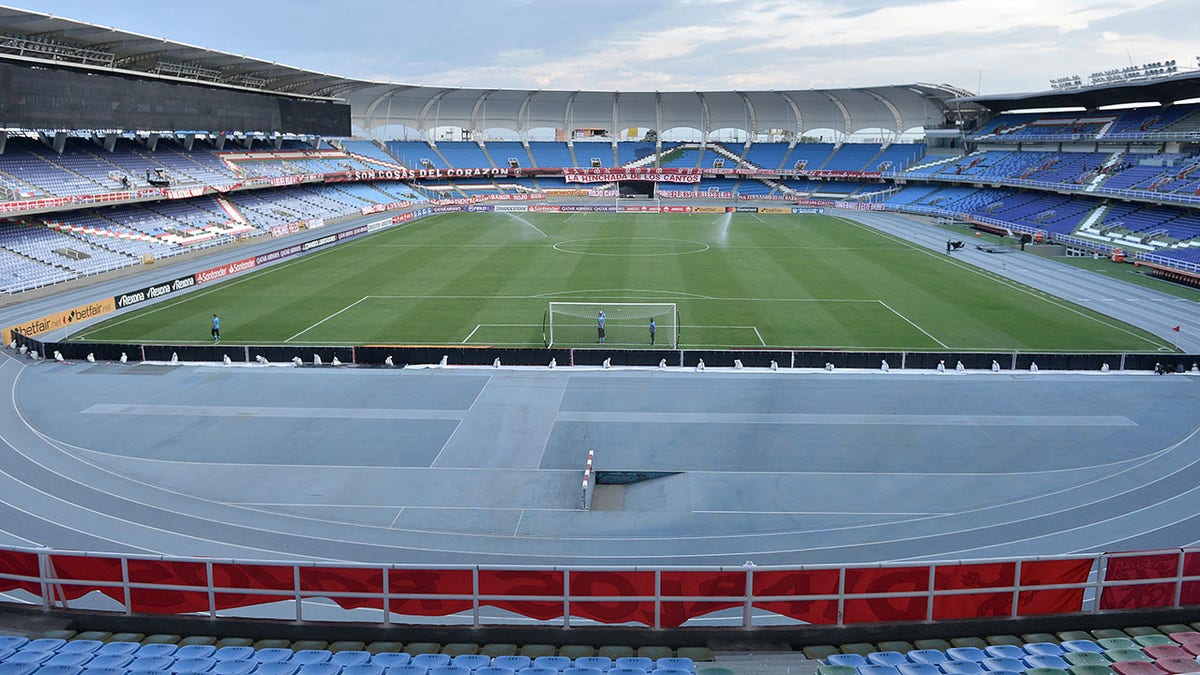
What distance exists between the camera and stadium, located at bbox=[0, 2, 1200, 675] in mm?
10094

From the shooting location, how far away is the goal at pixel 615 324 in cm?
3222

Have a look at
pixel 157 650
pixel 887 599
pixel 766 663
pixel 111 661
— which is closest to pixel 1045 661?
pixel 887 599

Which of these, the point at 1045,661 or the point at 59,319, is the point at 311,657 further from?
the point at 59,319

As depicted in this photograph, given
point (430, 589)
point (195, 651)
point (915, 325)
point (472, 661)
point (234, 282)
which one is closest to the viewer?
point (472, 661)

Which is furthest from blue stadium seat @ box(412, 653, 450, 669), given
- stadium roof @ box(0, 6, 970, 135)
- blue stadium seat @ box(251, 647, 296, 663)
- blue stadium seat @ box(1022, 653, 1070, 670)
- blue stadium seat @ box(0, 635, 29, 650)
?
stadium roof @ box(0, 6, 970, 135)

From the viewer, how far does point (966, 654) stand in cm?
901

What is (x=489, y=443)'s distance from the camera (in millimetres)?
20859

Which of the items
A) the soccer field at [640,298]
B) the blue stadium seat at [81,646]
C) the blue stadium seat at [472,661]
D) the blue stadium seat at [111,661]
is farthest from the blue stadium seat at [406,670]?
the soccer field at [640,298]

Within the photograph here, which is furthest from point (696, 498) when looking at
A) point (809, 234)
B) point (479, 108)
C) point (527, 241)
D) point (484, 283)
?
point (479, 108)

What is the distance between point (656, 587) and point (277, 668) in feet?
14.5

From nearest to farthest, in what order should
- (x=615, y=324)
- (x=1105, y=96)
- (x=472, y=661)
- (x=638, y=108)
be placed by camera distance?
1. (x=472, y=661)
2. (x=615, y=324)
3. (x=1105, y=96)
4. (x=638, y=108)

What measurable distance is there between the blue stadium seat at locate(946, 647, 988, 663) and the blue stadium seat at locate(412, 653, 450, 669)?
562cm

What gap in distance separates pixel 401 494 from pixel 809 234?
57468mm

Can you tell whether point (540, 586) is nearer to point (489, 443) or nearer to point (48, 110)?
point (489, 443)
